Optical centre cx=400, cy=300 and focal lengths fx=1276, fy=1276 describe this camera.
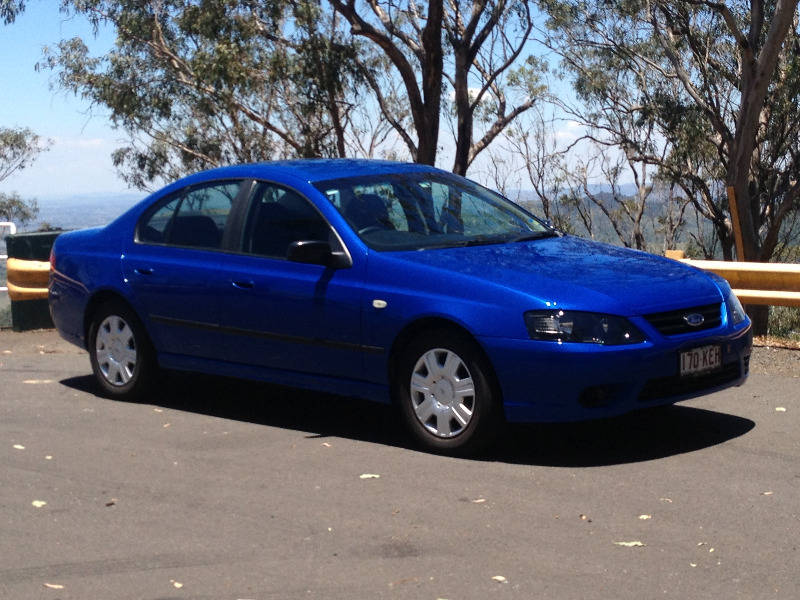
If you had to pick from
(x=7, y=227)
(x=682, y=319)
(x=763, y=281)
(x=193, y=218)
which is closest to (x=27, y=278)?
(x=7, y=227)

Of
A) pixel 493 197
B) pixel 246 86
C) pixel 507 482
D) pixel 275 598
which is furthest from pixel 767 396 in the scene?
pixel 246 86

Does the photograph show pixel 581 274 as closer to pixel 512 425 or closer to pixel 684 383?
pixel 684 383

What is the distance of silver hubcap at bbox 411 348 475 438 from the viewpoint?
6.29m

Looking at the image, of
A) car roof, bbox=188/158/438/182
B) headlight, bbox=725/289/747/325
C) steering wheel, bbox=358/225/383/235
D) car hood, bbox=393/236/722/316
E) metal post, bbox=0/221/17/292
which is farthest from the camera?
metal post, bbox=0/221/17/292

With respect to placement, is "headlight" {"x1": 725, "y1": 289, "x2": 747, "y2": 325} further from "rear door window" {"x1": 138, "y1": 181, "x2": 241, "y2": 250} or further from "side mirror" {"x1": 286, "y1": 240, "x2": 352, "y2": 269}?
"rear door window" {"x1": 138, "y1": 181, "x2": 241, "y2": 250}

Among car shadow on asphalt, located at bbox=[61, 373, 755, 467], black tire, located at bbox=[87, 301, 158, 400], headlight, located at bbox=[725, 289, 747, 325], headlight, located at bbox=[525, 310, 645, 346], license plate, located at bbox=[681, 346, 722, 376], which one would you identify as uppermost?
headlight, located at bbox=[725, 289, 747, 325]

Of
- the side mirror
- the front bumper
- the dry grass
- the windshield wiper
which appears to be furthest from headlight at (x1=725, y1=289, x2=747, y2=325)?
the dry grass

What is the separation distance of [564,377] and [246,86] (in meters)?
17.0

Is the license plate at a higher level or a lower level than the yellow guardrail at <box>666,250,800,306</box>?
lower

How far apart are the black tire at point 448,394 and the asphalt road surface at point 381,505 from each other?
0.13 meters

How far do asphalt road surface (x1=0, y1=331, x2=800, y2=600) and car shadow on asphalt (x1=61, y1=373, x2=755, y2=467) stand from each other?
0.02m

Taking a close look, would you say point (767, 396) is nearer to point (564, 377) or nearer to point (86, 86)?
point (564, 377)

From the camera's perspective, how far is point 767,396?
791cm

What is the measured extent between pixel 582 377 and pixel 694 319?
756 mm
